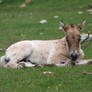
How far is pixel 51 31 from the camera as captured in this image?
21781 mm

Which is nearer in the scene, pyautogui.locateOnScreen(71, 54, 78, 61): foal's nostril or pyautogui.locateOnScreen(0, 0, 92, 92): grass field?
pyautogui.locateOnScreen(0, 0, 92, 92): grass field

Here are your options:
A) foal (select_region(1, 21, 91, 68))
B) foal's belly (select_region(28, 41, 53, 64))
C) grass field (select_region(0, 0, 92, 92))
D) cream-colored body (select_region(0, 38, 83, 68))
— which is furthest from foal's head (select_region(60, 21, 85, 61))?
foal's belly (select_region(28, 41, 53, 64))

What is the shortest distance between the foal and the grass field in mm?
663

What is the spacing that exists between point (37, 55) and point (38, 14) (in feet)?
47.5

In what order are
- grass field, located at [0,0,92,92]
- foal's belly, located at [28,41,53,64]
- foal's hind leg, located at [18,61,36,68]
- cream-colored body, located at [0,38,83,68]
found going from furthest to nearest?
foal's belly, located at [28,41,53,64], cream-colored body, located at [0,38,83,68], foal's hind leg, located at [18,61,36,68], grass field, located at [0,0,92,92]

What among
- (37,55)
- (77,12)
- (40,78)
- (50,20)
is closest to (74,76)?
(40,78)

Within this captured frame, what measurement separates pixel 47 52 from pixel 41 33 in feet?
27.7

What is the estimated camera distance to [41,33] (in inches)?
842

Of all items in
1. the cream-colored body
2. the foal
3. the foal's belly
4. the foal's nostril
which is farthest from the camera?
the foal's belly

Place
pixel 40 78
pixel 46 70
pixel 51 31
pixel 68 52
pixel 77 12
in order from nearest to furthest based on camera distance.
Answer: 1. pixel 40 78
2. pixel 46 70
3. pixel 68 52
4. pixel 51 31
5. pixel 77 12

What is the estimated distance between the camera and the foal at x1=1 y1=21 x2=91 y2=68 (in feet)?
40.1

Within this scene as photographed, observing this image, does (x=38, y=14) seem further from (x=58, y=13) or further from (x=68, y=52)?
(x=68, y=52)

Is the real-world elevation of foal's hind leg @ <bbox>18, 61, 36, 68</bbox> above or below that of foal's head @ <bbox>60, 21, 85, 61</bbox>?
below

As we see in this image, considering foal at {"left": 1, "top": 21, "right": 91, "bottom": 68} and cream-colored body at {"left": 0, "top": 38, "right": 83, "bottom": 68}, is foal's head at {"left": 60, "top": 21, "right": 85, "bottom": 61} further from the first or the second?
cream-colored body at {"left": 0, "top": 38, "right": 83, "bottom": 68}
